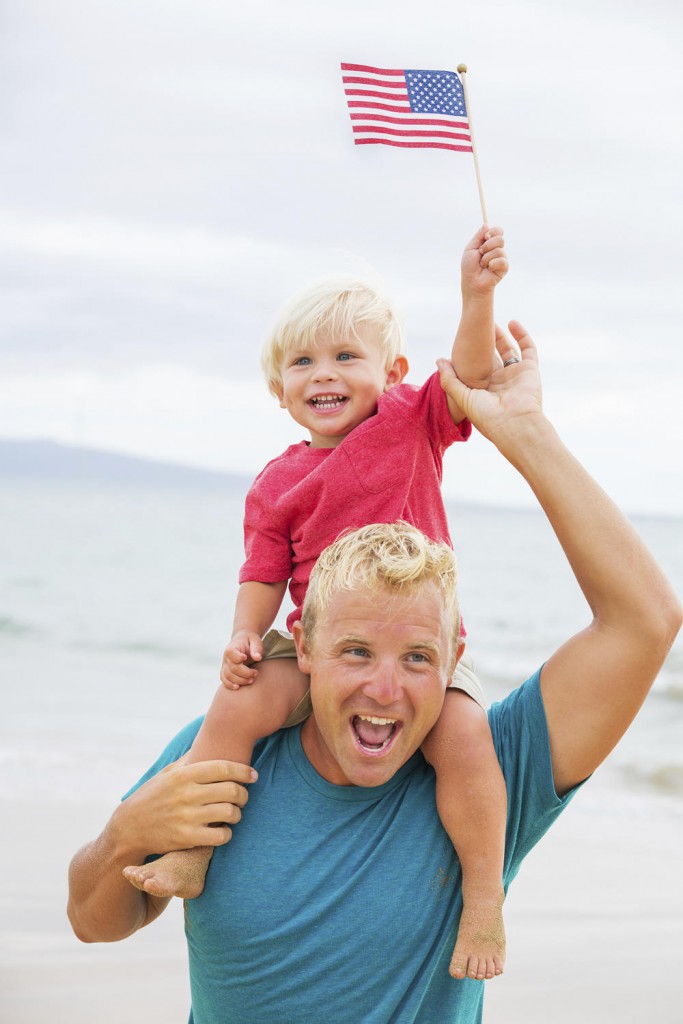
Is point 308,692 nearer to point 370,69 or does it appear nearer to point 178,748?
point 178,748

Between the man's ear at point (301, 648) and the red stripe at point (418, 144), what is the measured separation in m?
1.34

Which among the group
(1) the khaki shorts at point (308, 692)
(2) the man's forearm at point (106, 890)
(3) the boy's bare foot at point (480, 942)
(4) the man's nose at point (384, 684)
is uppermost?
(1) the khaki shorts at point (308, 692)

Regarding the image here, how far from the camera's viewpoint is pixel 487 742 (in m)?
2.50

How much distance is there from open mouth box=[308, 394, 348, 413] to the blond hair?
0.66 metres

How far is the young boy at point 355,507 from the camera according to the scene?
2.44 metres

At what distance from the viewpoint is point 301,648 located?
8.46ft

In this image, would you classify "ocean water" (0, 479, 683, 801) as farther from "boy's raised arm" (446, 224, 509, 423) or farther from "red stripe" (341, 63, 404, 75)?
"boy's raised arm" (446, 224, 509, 423)

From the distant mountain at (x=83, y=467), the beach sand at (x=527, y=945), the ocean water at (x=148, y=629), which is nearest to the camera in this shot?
the beach sand at (x=527, y=945)

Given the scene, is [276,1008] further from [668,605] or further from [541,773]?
[668,605]

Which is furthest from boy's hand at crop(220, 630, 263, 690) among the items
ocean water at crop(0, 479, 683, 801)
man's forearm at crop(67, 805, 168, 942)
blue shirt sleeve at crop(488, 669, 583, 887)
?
ocean water at crop(0, 479, 683, 801)

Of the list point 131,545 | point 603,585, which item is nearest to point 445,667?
point 603,585

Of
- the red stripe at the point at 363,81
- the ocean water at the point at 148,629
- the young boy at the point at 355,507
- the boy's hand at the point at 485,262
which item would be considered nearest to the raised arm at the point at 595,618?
the young boy at the point at 355,507

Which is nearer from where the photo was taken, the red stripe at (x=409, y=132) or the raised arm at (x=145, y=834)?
the raised arm at (x=145, y=834)

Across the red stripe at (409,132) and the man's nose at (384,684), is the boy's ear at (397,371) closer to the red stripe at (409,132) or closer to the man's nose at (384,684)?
the red stripe at (409,132)
